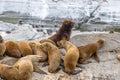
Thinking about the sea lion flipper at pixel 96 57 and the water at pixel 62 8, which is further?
the water at pixel 62 8

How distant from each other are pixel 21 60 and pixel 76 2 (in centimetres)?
778

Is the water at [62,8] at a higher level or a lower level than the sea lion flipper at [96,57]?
lower

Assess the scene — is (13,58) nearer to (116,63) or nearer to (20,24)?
(116,63)

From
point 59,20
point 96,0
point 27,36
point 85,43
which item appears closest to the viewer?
point 85,43

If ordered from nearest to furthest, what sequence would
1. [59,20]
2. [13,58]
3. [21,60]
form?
[21,60] < [13,58] < [59,20]

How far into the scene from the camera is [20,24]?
1304cm

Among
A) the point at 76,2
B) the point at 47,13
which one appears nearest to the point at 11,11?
the point at 47,13

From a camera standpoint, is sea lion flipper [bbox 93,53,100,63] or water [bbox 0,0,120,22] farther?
water [bbox 0,0,120,22]

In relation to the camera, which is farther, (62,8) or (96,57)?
(62,8)

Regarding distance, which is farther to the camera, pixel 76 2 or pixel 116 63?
pixel 76 2

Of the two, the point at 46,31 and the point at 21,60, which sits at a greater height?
the point at 21,60

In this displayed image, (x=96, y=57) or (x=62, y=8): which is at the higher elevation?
(x=96, y=57)

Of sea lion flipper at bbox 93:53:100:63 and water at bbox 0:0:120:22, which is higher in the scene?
sea lion flipper at bbox 93:53:100:63

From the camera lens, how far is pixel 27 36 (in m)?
10.3
